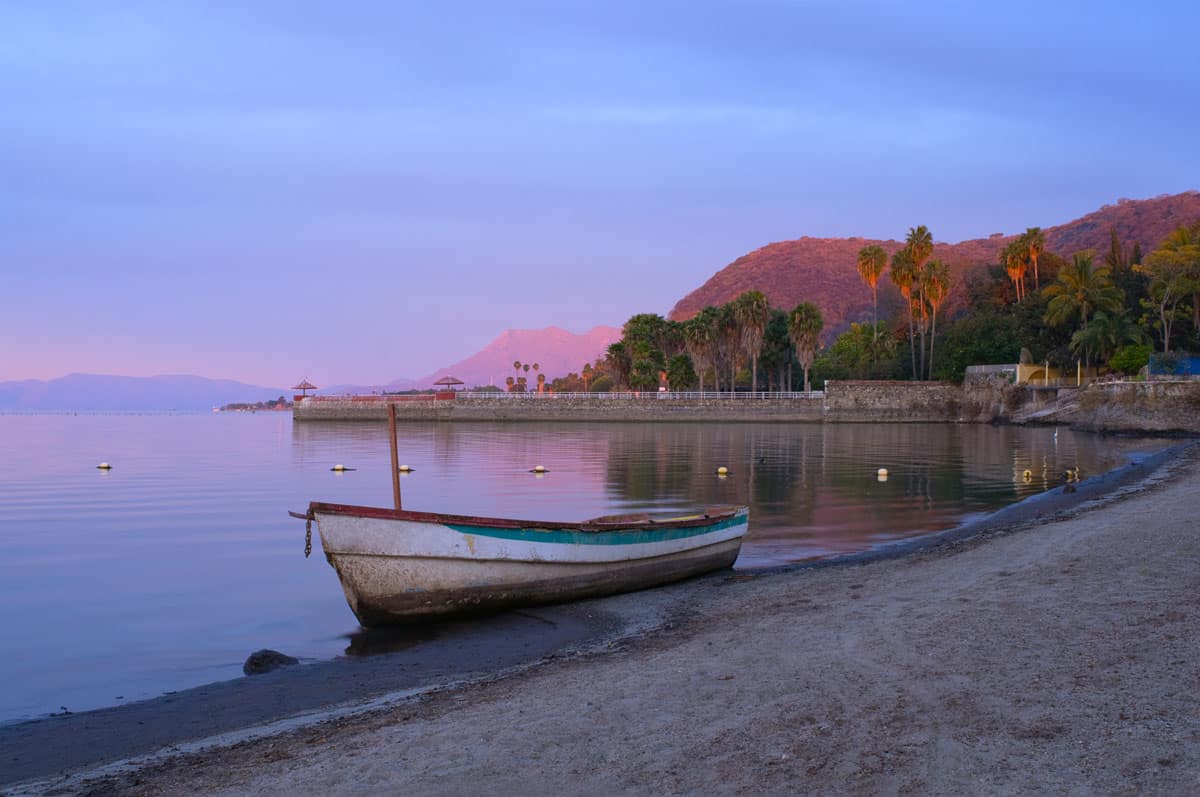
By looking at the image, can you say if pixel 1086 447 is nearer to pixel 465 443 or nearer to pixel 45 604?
pixel 465 443

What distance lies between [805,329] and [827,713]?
83.9m

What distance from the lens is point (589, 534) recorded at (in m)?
12.8

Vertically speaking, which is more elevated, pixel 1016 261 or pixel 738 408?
pixel 1016 261

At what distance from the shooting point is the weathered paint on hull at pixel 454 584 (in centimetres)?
1130

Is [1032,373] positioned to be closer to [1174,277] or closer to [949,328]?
[1174,277]

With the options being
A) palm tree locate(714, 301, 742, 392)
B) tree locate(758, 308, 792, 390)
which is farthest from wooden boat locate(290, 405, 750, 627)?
tree locate(758, 308, 792, 390)

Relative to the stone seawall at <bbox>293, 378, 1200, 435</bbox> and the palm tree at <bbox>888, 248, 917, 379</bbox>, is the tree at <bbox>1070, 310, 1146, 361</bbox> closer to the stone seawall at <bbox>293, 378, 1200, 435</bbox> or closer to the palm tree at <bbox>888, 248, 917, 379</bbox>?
the stone seawall at <bbox>293, 378, 1200, 435</bbox>

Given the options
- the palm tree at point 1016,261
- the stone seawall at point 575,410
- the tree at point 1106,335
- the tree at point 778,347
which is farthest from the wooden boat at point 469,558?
the palm tree at point 1016,261

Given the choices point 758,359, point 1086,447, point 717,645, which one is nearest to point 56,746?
point 717,645

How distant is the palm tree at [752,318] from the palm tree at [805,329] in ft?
8.72

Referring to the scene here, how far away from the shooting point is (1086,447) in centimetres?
4719

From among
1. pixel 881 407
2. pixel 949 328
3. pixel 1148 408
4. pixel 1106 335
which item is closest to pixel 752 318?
pixel 881 407

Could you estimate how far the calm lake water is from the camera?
38.4 feet

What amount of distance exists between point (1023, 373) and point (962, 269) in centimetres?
12230
